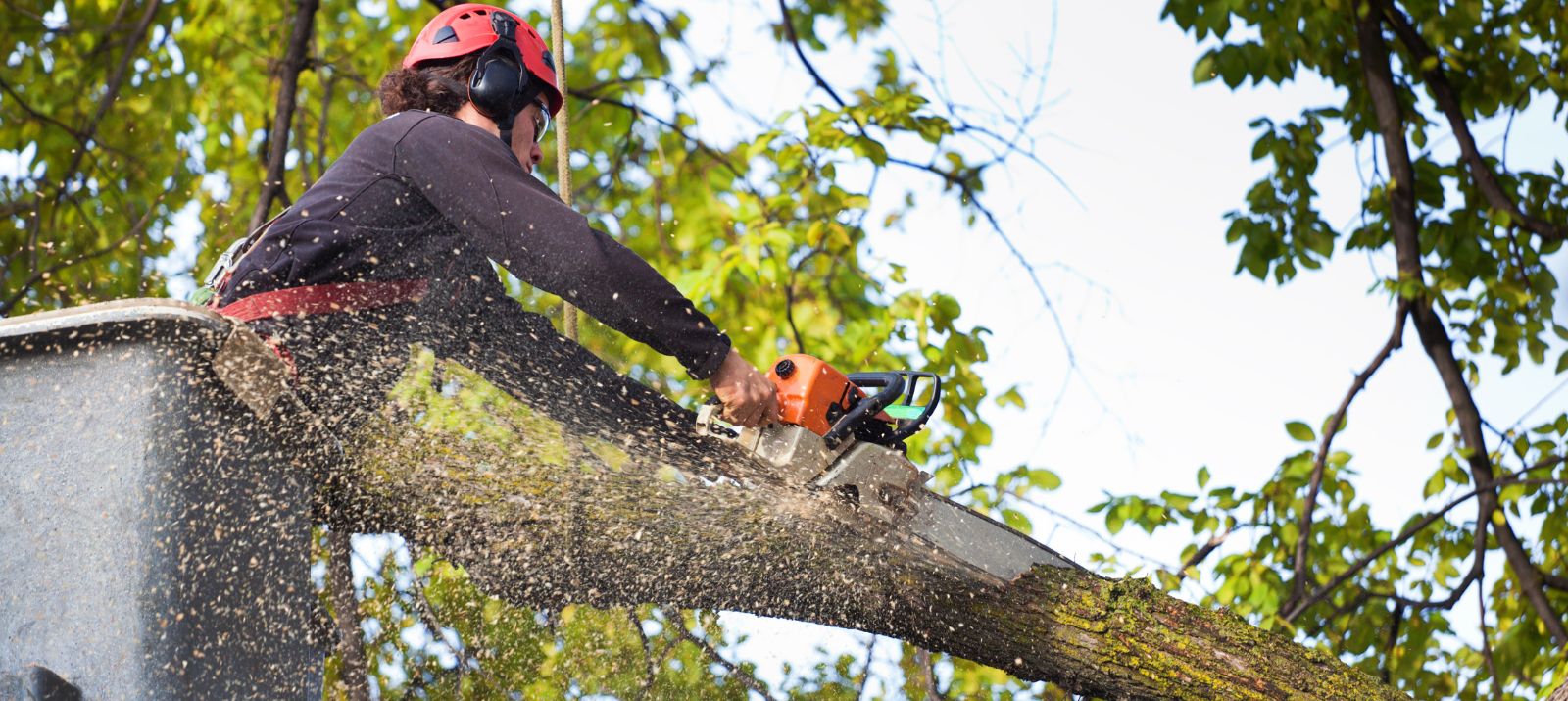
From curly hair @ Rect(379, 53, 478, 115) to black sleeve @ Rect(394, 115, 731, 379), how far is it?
40cm

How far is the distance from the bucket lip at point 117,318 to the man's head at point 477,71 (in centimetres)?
106

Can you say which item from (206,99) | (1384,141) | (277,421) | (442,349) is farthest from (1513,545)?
(206,99)

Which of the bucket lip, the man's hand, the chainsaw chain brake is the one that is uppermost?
the man's hand

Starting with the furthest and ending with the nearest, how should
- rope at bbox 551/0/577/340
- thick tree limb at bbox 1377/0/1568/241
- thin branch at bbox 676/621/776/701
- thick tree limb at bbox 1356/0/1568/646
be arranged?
thick tree limb at bbox 1377/0/1568/241
thick tree limb at bbox 1356/0/1568/646
thin branch at bbox 676/621/776/701
rope at bbox 551/0/577/340

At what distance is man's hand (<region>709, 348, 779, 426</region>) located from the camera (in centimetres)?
289

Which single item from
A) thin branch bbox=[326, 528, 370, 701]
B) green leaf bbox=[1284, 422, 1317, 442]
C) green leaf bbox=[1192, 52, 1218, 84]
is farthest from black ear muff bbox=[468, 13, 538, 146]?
green leaf bbox=[1284, 422, 1317, 442]

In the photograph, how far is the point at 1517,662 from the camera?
5.70 metres

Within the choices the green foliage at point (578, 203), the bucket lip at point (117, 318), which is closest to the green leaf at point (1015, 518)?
the green foliage at point (578, 203)

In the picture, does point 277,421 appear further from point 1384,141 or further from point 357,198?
→ point 1384,141

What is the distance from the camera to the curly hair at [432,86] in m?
3.27

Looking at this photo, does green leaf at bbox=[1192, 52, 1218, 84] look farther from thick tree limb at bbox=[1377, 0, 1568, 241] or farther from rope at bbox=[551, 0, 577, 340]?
rope at bbox=[551, 0, 577, 340]

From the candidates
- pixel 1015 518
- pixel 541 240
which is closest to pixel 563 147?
pixel 541 240

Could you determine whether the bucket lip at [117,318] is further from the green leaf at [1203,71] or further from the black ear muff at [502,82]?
the green leaf at [1203,71]

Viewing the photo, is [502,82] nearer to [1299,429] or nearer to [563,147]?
[563,147]
